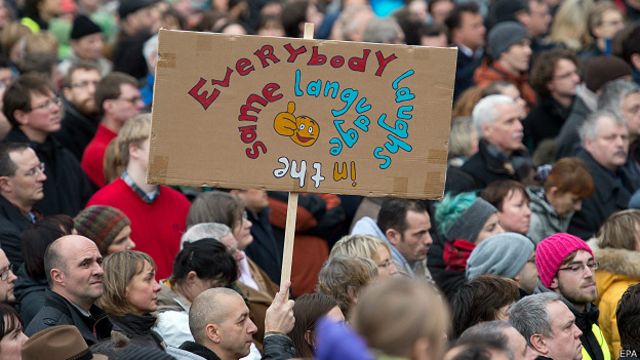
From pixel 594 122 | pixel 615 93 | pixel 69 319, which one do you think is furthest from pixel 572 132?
pixel 69 319

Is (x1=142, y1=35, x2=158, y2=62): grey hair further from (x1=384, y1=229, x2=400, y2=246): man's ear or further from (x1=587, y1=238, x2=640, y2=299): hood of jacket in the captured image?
(x1=587, y1=238, x2=640, y2=299): hood of jacket

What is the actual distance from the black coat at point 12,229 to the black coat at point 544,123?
5549 mm

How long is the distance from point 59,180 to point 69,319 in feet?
10.7

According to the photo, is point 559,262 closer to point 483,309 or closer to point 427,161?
point 483,309

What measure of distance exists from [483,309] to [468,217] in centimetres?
181

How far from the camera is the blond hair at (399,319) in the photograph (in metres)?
3.99

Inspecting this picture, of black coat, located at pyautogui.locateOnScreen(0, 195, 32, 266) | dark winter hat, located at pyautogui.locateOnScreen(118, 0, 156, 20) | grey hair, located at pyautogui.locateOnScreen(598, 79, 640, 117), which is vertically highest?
dark winter hat, located at pyautogui.locateOnScreen(118, 0, 156, 20)

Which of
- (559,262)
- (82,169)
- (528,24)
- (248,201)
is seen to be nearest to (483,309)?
(559,262)

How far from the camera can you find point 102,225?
831 centimetres

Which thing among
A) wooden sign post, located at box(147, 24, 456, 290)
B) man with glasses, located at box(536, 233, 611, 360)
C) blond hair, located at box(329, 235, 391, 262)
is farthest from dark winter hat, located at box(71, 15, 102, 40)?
wooden sign post, located at box(147, 24, 456, 290)

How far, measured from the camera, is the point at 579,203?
33.7 feet

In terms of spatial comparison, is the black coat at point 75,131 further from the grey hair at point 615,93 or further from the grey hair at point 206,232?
the grey hair at point 615,93

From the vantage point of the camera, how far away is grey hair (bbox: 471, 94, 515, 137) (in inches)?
426

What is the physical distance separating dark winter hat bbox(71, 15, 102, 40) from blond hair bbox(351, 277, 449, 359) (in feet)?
33.6
